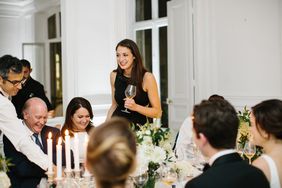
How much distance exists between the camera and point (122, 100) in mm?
3641

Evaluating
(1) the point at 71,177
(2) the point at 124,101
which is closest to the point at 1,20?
(2) the point at 124,101

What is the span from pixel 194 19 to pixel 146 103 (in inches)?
115

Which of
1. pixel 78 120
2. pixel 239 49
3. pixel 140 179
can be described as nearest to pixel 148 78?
pixel 78 120

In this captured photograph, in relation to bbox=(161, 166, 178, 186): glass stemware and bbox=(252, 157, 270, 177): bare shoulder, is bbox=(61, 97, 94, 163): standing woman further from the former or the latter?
bbox=(252, 157, 270, 177): bare shoulder

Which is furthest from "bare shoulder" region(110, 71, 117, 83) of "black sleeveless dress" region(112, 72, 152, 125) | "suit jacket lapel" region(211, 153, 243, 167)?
"suit jacket lapel" region(211, 153, 243, 167)

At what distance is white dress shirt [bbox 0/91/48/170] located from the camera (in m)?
2.38

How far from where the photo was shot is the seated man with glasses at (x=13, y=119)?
2.39 metres

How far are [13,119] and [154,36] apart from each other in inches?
204

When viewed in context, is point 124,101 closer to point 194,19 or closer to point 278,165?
point 278,165

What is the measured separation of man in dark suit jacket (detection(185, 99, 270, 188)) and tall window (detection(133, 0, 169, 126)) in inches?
218

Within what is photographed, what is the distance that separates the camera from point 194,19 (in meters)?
6.19

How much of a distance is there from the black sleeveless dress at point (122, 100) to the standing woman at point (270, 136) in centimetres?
143

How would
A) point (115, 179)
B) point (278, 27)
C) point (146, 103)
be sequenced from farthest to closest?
1. point (278, 27)
2. point (146, 103)
3. point (115, 179)

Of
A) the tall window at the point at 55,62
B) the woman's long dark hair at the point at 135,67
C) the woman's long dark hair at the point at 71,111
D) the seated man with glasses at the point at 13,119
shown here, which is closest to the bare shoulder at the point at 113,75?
the woman's long dark hair at the point at 135,67
